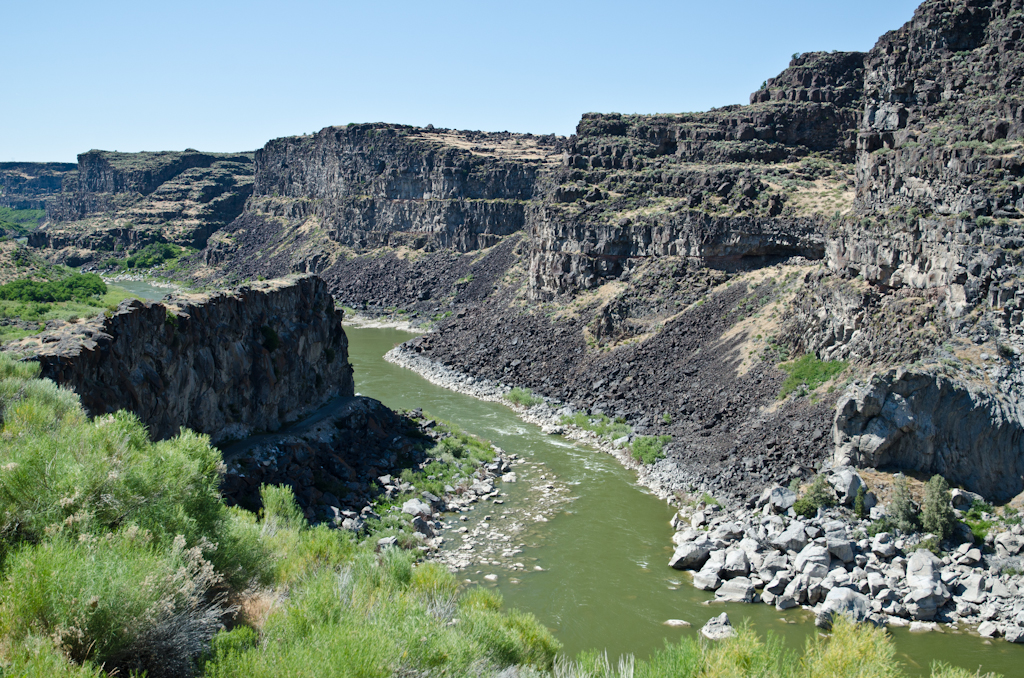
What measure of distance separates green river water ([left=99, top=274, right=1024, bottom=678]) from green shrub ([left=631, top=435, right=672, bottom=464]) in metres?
1.15

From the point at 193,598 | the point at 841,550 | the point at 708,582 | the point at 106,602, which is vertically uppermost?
the point at 106,602

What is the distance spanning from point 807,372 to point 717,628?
17485mm

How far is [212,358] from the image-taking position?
29.7 m

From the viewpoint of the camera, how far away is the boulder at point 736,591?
22.8 meters

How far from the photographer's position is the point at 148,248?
128250 millimetres

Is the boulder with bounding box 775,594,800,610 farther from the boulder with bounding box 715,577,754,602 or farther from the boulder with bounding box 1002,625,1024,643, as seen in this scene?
the boulder with bounding box 1002,625,1024,643

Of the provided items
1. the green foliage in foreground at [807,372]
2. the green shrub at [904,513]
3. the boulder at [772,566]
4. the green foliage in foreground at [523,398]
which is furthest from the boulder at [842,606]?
the green foliage in foreground at [523,398]

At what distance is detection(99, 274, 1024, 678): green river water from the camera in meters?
19.9

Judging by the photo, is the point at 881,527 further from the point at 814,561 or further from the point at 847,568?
the point at 814,561

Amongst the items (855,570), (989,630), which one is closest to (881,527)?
(855,570)

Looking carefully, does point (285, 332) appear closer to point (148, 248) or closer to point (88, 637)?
point (88, 637)

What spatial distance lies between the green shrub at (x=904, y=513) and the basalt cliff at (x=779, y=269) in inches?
92.8

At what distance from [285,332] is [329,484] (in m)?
8.79

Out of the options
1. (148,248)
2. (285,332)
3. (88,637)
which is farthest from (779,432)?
(148,248)
